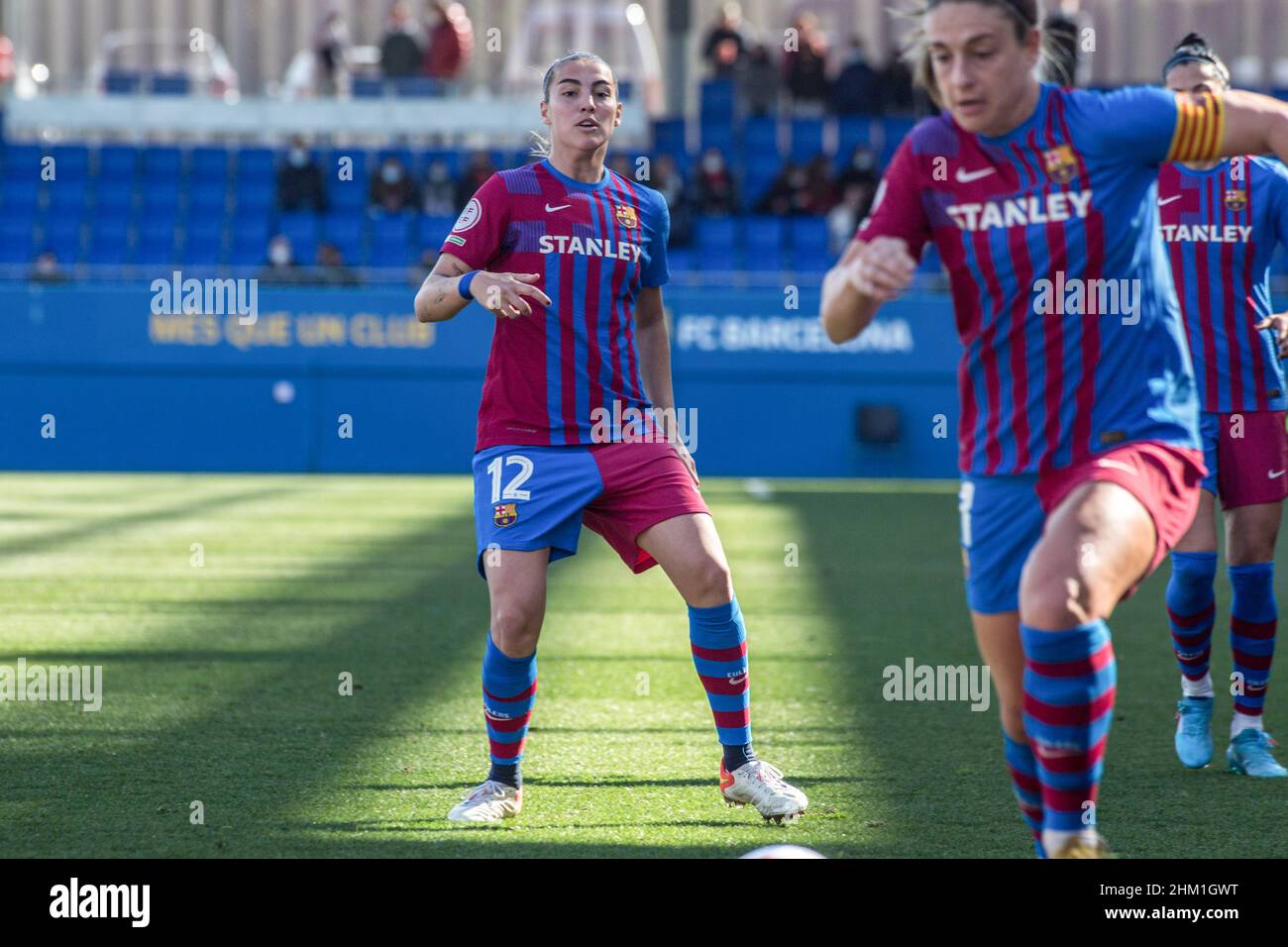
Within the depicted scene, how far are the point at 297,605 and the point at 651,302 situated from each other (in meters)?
4.60

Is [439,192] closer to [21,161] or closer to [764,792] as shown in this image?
[21,161]

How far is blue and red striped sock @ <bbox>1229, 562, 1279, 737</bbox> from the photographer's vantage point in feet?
18.1

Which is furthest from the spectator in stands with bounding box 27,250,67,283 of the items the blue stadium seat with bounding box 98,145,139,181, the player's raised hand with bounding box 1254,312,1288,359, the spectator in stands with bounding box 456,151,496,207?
the player's raised hand with bounding box 1254,312,1288,359

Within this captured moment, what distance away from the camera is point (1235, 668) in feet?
18.4

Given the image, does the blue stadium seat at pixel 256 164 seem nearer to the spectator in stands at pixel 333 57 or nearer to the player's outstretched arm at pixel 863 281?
the spectator in stands at pixel 333 57

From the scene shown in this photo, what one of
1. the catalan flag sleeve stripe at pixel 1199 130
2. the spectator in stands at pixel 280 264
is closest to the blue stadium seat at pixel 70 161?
the spectator in stands at pixel 280 264

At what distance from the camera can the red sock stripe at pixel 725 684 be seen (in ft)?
15.8

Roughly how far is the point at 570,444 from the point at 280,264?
15.1 metres

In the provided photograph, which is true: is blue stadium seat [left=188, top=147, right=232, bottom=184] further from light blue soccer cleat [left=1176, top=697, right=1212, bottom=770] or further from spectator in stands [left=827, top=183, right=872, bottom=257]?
light blue soccer cleat [left=1176, top=697, right=1212, bottom=770]

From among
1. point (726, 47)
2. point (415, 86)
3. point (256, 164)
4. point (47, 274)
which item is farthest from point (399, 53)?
point (47, 274)

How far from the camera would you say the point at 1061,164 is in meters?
3.50

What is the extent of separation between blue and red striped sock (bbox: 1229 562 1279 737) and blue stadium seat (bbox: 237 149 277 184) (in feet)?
59.1

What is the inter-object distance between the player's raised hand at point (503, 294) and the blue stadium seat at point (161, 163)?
61.7 ft

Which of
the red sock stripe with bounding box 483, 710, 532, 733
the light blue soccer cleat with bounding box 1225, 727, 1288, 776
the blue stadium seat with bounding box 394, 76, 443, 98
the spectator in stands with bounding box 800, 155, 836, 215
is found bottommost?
the light blue soccer cleat with bounding box 1225, 727, 1288, 776
